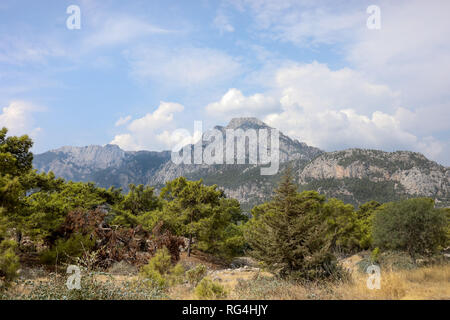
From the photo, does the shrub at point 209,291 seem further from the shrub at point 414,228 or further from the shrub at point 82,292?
the shrub at point 414,228

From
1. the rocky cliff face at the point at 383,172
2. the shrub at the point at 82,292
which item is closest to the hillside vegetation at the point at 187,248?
the shrub at the point at 82,292

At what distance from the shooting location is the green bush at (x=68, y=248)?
13250 mm

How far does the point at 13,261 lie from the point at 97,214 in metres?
8.47

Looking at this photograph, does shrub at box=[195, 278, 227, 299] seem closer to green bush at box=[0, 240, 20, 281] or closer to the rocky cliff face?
green bush at box=[0, 240, 20, 281]

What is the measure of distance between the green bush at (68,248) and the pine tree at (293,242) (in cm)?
851

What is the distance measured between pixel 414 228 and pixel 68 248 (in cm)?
2016

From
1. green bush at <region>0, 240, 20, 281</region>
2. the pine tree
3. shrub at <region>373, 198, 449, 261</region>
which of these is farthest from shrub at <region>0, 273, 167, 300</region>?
shrub at <region>373, 198, 449, 261</region>

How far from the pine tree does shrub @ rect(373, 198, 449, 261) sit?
1134cm

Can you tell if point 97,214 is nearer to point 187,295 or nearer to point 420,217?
point 187,295

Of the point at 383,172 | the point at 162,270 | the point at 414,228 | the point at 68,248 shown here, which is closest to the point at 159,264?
the point at 162,270

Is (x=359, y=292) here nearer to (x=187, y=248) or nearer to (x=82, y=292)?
(x=82, y=292)

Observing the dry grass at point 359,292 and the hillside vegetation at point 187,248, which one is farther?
the hillside vegetation at point 187,248

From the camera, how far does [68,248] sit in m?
13.2
